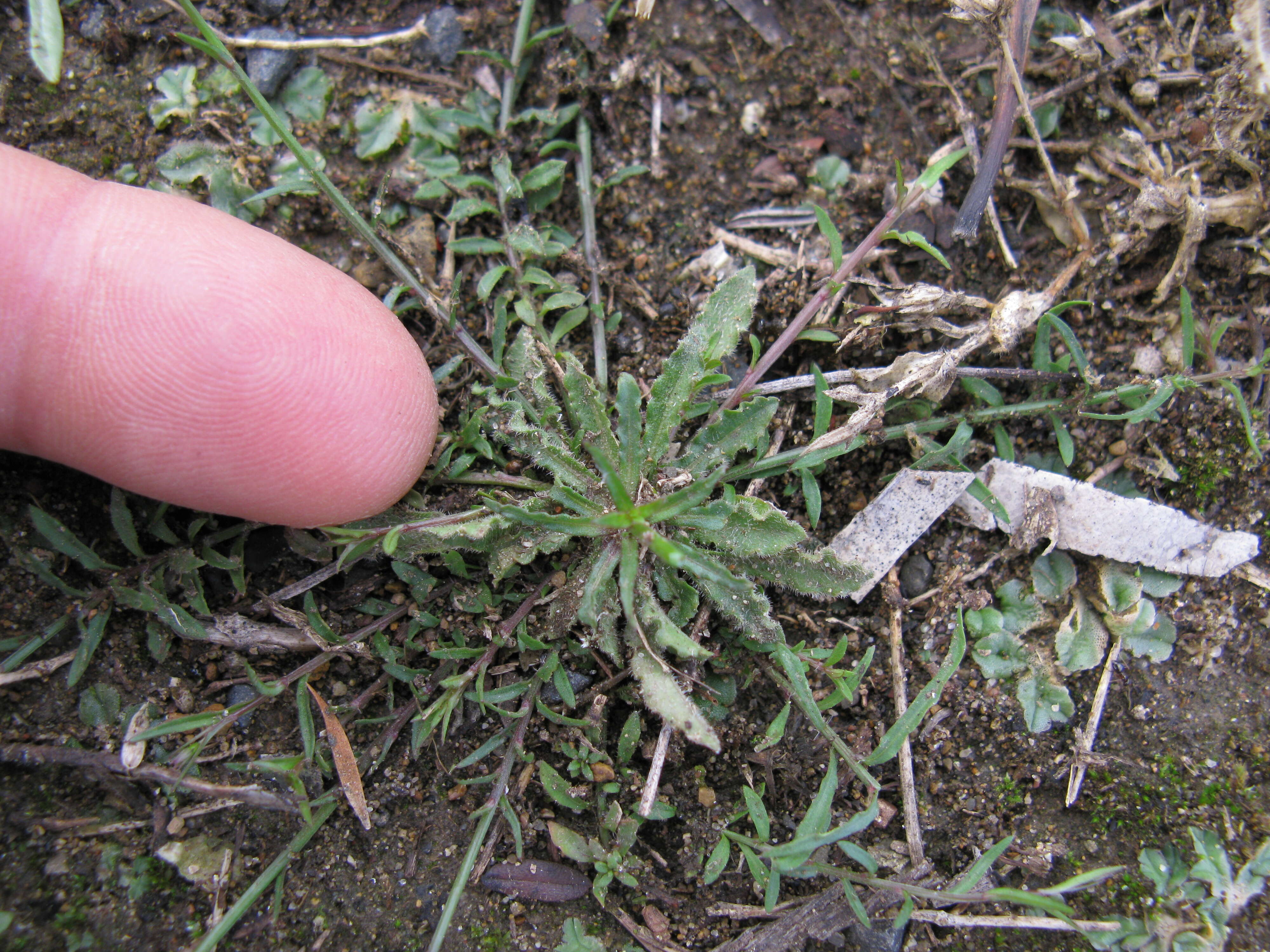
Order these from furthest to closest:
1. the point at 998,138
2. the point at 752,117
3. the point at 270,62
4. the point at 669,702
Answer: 1. the point at 752,117
2. the point at 270,62
3. the point at 998,138
4. the point at 669,702

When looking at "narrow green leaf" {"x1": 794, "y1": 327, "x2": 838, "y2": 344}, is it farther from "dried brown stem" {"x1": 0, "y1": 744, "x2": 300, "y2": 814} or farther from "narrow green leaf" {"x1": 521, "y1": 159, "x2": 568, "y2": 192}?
"dried brown stem" {"x1": 0, "y1": 744, "x2": 300, "y2": 814}

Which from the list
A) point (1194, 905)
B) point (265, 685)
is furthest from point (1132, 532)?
point (265, 685)

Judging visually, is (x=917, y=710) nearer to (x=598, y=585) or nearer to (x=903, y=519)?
(x=903, y=519)

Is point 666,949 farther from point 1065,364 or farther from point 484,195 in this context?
point 484,195

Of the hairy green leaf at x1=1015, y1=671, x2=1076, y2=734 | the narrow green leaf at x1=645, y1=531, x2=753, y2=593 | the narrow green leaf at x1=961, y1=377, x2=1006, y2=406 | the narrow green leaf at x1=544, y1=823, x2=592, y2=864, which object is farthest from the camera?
the narrow green leaf at x1=961, y1=377, x2=1006, y2=406

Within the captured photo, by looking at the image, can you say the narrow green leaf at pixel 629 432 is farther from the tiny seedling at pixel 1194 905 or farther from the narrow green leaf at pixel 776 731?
the tiny seedling at pixel 1194 905

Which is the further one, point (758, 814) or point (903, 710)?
point (903, 710)

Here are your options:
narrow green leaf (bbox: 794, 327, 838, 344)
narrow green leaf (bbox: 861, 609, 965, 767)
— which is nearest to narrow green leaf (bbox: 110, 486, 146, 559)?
narrow green leaf (bbox: 794, 327, 838, 344)
